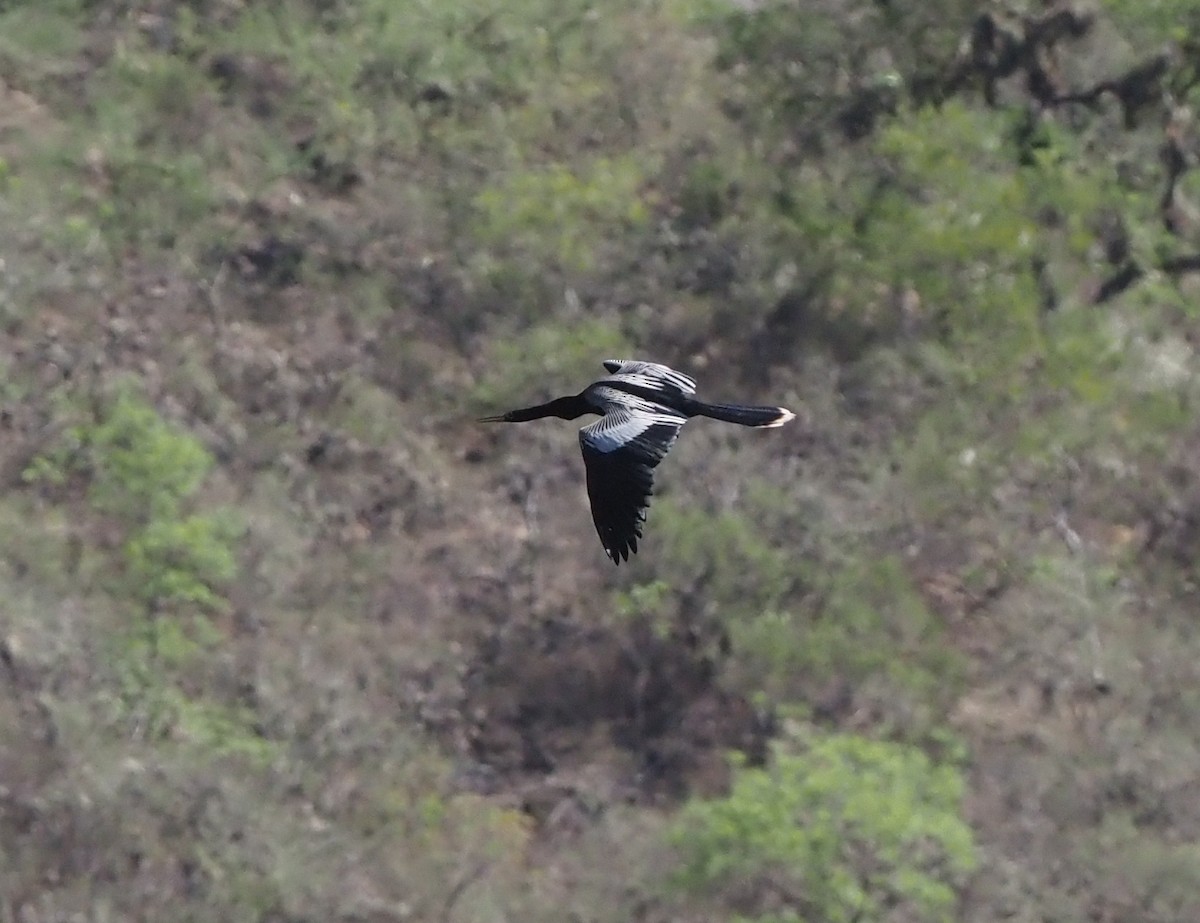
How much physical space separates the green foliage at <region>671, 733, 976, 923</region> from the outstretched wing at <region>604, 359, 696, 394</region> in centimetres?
387

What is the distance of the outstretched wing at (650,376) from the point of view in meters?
9.99

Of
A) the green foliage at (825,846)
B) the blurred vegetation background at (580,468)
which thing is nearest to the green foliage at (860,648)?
the blurred vegetation background at (580,468)

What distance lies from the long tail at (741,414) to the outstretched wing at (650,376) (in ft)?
1.05

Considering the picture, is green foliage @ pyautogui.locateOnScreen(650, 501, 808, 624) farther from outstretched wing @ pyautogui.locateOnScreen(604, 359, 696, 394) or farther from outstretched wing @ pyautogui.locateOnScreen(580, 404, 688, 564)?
outstretched wing @ pyautogui.locateOnScreen(580, 404, 688, 564)

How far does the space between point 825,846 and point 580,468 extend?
3571mm

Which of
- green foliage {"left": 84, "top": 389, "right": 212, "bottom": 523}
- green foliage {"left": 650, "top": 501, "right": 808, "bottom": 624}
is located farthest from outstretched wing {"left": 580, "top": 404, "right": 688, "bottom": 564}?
green foliage {"left": 84, "top": 389, "right": 212, "bottom": 523}

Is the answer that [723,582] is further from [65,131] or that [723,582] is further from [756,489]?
[65,131]

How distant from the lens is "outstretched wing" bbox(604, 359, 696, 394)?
9992 mm

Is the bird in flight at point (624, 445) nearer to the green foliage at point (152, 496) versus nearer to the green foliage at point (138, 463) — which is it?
the green foliage at point (152, 496)

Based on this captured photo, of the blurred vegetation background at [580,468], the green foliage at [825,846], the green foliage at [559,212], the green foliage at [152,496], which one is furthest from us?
the green foliage at [559,212]

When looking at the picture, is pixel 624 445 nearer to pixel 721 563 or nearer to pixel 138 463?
pixel 721 563

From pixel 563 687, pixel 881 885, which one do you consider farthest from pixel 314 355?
pixel 881 885

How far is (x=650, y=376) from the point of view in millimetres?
10281

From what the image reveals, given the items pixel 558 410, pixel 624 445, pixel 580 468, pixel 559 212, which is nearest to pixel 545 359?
pixel 580 468
